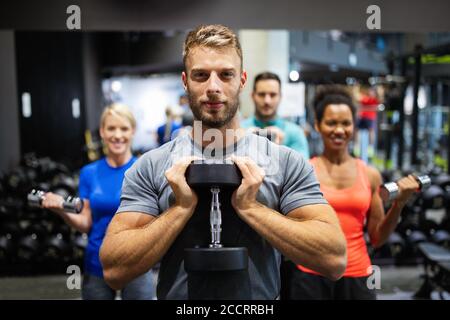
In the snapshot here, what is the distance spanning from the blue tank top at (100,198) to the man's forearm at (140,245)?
1.01 meters

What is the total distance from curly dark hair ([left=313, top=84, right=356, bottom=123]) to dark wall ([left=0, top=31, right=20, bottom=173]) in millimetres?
5131

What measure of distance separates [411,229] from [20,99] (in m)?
6.43

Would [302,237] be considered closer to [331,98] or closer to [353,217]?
[353,217]

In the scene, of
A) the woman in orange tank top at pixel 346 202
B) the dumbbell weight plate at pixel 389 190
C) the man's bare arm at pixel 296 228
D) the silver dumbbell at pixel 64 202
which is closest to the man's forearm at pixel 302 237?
the man's bare arm at pixel 296 228

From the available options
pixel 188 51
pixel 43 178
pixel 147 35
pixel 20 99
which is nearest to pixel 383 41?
pixel 147 35

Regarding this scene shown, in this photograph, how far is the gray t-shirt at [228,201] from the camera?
1.17 metres

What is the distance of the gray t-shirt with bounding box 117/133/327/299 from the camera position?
3.84 feet

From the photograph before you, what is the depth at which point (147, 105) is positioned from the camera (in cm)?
1131

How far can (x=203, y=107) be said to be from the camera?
3.62 ft

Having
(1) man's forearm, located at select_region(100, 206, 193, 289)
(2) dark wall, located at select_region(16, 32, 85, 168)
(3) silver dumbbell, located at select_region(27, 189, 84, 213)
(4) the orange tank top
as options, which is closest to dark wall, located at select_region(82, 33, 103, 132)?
(2) dark wall, located at select_region(16, 32, 85, 168)

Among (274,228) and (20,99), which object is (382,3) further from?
(20,99)

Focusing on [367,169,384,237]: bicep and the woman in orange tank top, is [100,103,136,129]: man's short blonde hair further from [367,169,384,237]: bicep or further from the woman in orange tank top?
[367,169,384,237]: bicep

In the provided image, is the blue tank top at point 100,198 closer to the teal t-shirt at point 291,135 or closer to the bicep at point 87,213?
the bicep at point 87,213

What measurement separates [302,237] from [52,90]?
8.56 meters
